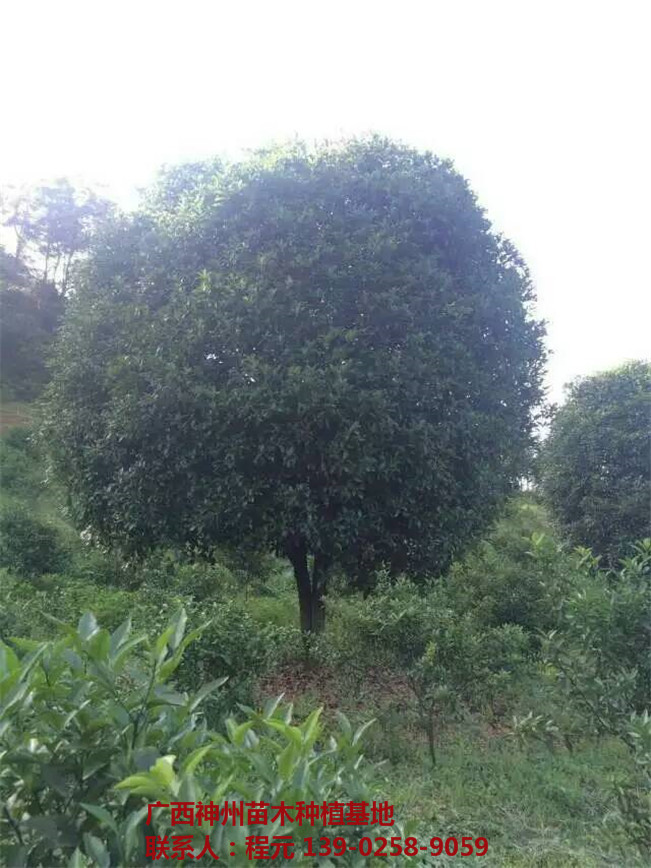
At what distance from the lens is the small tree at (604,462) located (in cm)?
855

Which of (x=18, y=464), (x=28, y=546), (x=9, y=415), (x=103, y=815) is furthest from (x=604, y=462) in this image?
(x=9, y=415)

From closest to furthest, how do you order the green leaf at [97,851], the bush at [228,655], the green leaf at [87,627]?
the green leaf at [97,851] → the green leaf at [87,627] → the bush at [228,655]

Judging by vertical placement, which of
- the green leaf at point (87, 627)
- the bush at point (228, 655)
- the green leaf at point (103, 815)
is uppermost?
the green leaf at point (87, 627)

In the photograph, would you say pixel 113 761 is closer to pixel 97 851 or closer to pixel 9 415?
pixel 97 851

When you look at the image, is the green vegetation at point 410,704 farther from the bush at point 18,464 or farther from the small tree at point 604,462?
the bush at point 18,464

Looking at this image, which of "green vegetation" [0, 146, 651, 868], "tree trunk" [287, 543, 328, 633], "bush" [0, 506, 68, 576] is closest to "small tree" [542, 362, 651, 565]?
"green vegetation" [0, 146, 651, 868]

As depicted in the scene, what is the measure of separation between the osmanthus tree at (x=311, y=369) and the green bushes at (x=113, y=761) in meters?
2.70

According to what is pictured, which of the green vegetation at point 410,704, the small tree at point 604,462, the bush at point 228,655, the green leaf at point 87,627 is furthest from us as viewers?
the small tree at point 604,462

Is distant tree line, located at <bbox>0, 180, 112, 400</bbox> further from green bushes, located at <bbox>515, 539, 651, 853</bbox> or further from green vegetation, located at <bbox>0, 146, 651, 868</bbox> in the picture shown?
green bushes, located at <bbox>515, 539, 651, 853</bbox>

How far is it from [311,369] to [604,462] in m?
6.31

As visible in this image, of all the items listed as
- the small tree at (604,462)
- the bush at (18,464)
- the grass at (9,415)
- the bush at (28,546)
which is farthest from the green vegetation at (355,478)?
the grass at (9,415)

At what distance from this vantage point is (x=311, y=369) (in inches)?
158

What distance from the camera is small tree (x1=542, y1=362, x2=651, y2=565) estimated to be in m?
8.55

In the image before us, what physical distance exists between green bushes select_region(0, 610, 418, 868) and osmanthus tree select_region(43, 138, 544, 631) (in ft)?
8.87
